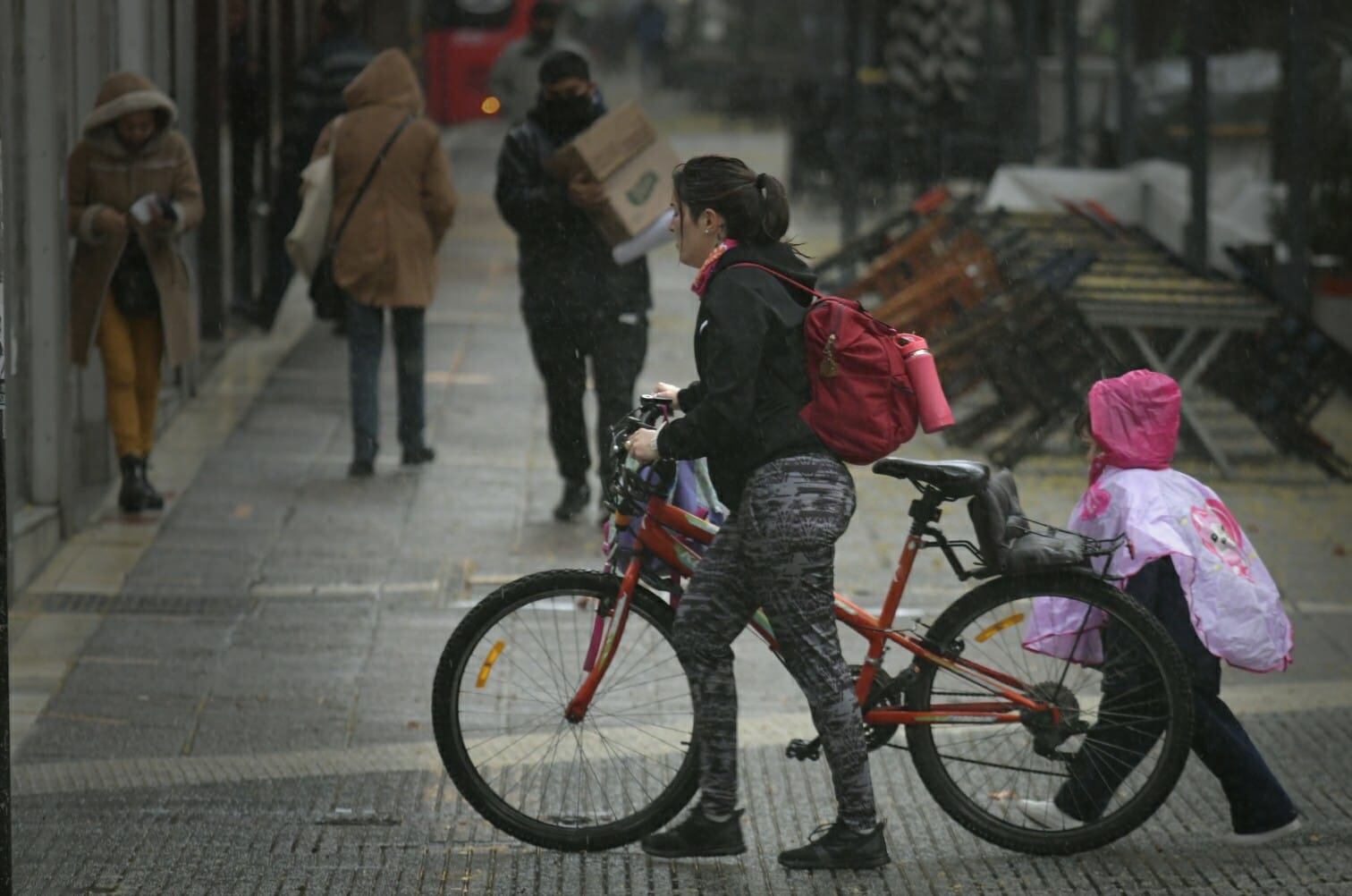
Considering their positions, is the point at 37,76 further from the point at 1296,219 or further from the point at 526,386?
the point at 1296,219

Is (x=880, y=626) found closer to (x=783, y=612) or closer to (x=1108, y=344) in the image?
(x=783, y=612)

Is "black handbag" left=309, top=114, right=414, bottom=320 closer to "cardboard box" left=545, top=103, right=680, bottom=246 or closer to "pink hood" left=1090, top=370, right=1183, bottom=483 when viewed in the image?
"cardboard box" left=545, top=103, right=680, bottom=246

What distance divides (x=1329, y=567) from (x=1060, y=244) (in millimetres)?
4356

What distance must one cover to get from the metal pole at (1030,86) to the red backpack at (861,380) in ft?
40.9

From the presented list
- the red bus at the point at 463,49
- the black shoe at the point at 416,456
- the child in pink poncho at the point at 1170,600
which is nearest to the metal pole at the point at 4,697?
the child in pink poncho at the point at 1170,600

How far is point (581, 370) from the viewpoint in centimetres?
862

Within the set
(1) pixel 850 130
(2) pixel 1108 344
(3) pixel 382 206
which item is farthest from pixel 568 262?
(1) pixel 850 130

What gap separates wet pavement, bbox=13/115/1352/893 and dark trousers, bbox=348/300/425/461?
250 mm

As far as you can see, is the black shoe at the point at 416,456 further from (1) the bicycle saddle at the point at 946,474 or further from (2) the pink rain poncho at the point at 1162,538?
(1) the bicycle saddle at the point at 946,474

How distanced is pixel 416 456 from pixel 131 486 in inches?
58.6

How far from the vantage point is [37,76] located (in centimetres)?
809

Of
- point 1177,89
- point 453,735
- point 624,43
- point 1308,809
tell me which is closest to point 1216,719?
point 1308,809

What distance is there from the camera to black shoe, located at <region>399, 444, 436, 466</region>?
9727mm

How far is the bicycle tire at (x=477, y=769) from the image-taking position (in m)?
4.86
